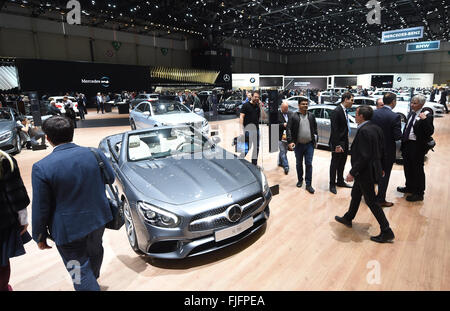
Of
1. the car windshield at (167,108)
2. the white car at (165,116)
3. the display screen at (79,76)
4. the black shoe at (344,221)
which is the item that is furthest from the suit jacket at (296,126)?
the display screen at (79,76)

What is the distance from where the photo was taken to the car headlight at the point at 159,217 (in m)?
2.41

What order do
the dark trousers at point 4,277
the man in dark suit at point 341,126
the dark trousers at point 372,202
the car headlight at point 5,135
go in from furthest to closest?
the car headlight at point 5,135
the man in dark suit at point 341,126
the dark trousers at point 372,202
the dark trousers at point 4,277

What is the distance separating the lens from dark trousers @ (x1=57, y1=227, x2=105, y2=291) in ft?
6.14

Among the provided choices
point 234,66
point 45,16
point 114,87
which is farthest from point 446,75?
point 45,16

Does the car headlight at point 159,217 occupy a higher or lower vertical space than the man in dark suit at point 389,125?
lower

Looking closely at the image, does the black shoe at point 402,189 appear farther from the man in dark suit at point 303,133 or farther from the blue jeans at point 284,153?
the blue jeans at point 284,153

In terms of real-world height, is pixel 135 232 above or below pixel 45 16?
below

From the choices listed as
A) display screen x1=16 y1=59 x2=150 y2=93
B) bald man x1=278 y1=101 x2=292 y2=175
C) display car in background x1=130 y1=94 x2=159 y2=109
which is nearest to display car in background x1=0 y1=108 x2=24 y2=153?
display car in background x1=130 y1=94 x2=159 y2=109

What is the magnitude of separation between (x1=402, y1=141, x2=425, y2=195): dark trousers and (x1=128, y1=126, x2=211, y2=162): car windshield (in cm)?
303

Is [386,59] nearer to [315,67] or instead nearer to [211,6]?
[315,67]

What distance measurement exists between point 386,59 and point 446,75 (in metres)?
7.20

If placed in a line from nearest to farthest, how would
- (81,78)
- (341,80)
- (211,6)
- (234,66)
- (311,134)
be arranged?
(311,134) < (211,6) < (81,78) < (341,80) < (234,66)

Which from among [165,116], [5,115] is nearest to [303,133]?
[165,116]

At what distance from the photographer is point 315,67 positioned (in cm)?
4425
